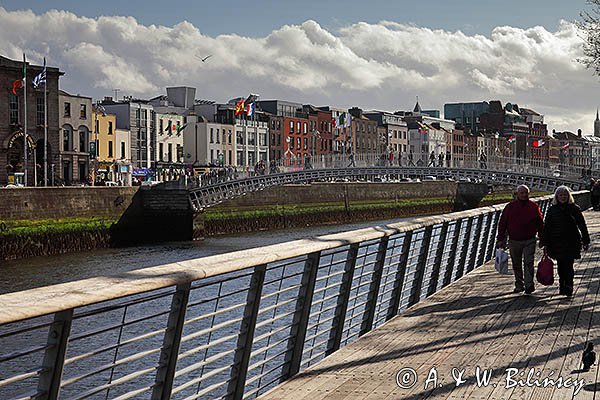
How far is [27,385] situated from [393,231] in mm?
6203

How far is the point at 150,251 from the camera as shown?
35250mm

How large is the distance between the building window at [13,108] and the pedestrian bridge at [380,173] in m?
11.2

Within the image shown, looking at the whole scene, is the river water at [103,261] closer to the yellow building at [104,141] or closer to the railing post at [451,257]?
the railing post at [451,257]

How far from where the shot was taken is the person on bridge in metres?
9.23

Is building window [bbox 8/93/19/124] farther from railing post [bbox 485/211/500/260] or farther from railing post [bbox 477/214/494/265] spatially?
railing post [bbox 477/214/494/265]

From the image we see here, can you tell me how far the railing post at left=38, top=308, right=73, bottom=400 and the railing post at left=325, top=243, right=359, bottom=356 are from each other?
10.5ft

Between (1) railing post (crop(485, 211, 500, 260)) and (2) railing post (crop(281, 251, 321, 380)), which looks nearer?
(2) railing post (crop(281, 251, 321, 380))

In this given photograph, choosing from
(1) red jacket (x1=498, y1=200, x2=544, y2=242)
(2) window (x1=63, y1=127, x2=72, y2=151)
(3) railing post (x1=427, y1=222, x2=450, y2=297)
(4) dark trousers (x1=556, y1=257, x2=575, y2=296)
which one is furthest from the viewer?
(2) window (x1=63, y1=127, x2=72, y2=151)

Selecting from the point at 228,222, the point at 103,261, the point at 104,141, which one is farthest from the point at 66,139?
the point at 103,261

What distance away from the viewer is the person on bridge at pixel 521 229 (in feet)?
30.3

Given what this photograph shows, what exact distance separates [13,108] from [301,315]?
47093 millimetres

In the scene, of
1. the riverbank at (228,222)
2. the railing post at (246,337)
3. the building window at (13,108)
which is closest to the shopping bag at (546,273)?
the railing post at (246,337)

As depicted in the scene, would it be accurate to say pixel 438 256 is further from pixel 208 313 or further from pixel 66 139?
pixel 66 139

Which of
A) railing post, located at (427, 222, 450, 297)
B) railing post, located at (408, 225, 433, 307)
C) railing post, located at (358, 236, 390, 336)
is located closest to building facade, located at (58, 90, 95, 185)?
railing post, located at (427, 222, 450, 297)
